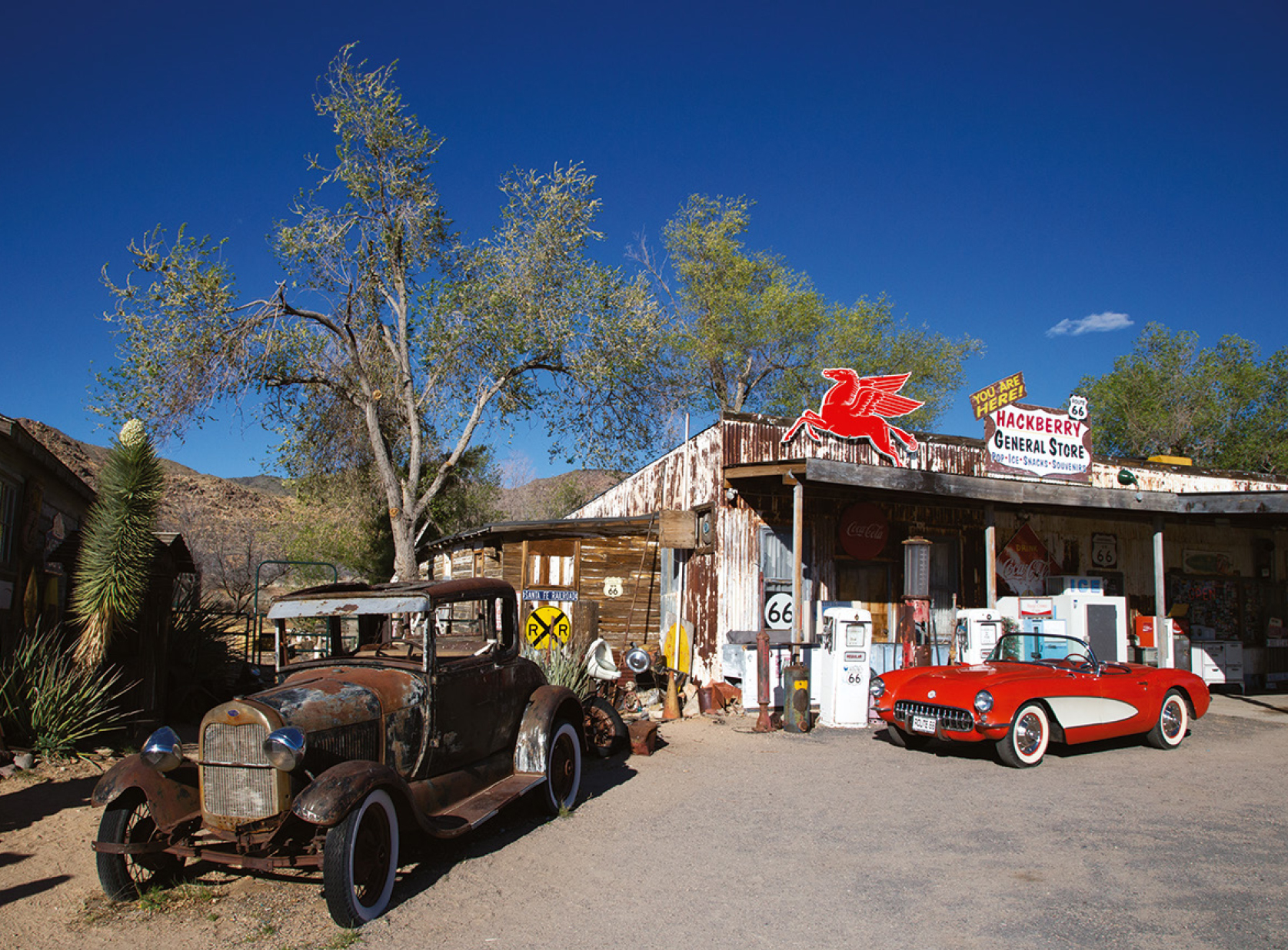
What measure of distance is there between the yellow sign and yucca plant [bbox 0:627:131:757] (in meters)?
7.47

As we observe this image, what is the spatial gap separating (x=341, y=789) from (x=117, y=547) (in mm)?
5937

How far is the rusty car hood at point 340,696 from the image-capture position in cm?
485

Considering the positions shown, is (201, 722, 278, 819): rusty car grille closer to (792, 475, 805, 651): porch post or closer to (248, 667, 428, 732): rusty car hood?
(248, 667, 428, 732): rusty car hood

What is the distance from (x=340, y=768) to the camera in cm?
463

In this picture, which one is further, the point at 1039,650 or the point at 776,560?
the point at 776,560

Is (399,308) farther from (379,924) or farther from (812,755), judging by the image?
(379,924)

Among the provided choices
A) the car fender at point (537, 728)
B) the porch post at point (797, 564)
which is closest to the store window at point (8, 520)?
the car fender at point (537, 728)

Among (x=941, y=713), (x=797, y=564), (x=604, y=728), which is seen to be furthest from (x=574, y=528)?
(x=941, y=713)

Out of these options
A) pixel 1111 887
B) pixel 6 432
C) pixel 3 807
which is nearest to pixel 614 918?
pixel 1111 887

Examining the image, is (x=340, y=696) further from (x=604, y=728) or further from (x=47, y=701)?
(x=47, y=701)

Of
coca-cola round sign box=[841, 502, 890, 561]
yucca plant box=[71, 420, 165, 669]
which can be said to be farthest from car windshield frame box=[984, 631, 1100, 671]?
yucca plant box=[71, 420, 165, 669]

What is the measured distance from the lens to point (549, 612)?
12070mm

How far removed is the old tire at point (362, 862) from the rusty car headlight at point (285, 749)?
410 millimetres

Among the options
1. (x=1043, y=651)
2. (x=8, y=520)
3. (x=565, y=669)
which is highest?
(x=8, y=520)
